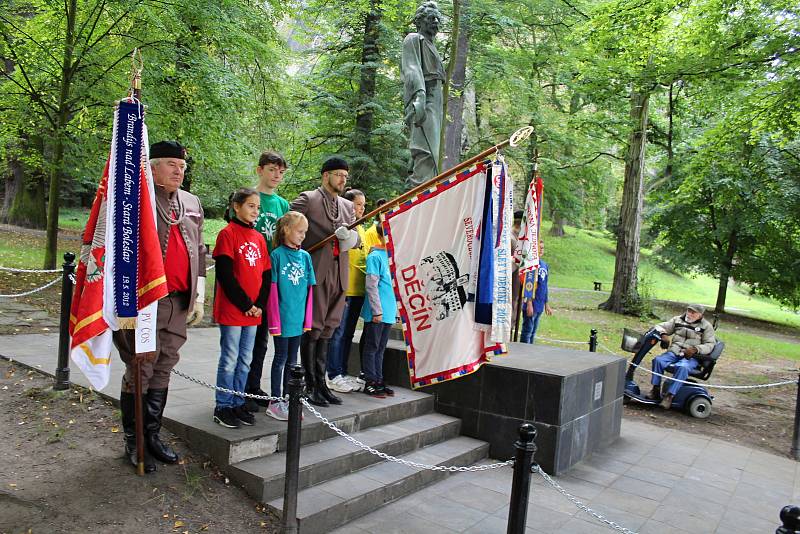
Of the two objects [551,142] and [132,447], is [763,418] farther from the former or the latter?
[551,142]

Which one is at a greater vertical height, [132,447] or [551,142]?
[551,142]

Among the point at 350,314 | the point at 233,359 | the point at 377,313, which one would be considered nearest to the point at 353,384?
the point at 350,314

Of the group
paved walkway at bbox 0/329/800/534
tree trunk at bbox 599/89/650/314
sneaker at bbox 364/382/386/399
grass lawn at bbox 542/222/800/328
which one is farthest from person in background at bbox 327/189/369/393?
grass lawn at bbox 542/222/800/328

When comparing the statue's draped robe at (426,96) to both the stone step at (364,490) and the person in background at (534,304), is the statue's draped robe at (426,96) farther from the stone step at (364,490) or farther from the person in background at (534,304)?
the stone step at (364,490)

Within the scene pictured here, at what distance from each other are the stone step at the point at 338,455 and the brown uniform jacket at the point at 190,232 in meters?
1.27

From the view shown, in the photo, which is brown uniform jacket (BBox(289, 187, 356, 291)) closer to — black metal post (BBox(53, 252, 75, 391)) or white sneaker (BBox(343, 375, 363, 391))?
white sneaker (BBox(343, 375, 363, 391))

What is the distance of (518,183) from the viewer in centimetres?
3300

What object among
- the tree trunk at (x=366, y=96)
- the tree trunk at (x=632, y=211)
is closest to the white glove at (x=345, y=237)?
the tree trunk at (x=366, y=96)

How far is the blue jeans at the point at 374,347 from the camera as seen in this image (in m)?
5.78

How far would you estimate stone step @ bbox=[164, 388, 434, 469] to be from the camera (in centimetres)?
419

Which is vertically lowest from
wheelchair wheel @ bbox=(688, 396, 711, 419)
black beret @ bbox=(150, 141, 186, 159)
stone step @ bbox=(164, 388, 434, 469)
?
wheelchair wheel @ bbox=(688, 396, 711, 419)

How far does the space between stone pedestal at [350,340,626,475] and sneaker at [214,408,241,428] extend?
2.40 metres

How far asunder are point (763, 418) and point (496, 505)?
20.2 feet

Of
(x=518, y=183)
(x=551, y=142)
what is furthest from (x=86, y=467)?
(x=518, y=183)
